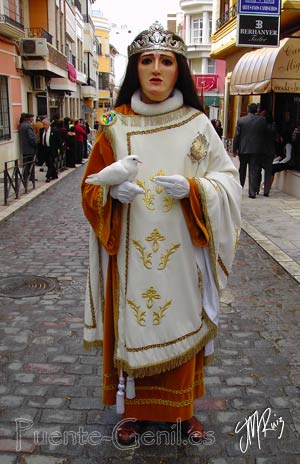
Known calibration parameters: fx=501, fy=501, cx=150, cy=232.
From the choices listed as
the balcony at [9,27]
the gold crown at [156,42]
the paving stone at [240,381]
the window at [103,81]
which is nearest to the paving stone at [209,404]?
the paving stone at [240,381]

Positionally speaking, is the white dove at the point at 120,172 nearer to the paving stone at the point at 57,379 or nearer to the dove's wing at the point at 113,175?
the dove's wing at the point at 113,175

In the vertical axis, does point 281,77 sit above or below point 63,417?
above

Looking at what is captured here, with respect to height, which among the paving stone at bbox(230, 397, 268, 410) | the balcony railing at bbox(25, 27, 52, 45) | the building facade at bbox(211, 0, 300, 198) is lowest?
the paving stone at bbox(230, 397, 268, 410)

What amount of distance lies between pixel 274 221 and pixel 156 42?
675 centimetres

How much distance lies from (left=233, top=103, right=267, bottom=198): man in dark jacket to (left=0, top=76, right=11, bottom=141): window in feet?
28.7

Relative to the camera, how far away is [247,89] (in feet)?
39.5

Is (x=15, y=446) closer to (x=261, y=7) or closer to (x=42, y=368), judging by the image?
(x=42, y=368)

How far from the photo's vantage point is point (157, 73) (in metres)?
2.37

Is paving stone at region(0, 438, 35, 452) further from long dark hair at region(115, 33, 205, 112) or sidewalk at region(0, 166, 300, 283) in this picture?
sidewalk at region(0, 166, 300, 283)

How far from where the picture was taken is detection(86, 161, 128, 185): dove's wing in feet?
7.25

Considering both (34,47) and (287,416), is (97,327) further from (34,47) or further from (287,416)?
(34,47)

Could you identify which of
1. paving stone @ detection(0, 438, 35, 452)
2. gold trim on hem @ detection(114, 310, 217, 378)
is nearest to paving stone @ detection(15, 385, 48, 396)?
paving stone @ detection(0, 438, 35, 452)

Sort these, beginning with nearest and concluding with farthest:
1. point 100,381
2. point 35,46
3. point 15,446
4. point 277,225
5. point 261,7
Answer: point 15,446
point 100,381
point 277,225
point 261,7
point 35,46

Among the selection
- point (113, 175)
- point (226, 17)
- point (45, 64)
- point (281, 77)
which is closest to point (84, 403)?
point (113, 175)
